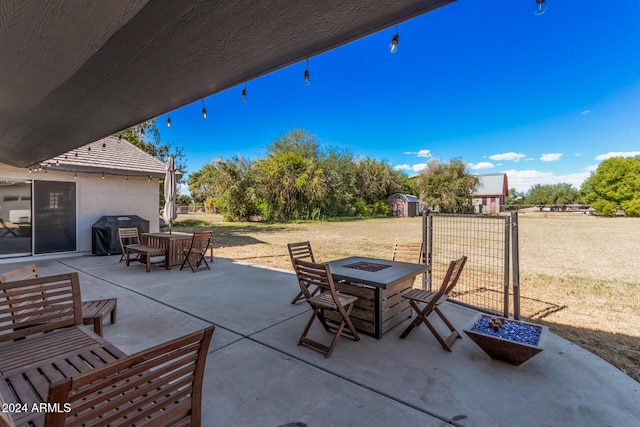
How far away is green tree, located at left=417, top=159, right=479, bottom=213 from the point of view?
31250 millimetres

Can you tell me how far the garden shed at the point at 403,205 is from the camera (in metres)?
37.8

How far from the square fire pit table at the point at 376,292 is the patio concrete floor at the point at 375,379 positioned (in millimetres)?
159

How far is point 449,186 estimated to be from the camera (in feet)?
103

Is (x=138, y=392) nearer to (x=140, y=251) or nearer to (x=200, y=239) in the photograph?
(x=200, y=239)

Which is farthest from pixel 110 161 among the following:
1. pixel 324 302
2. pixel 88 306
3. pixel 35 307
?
pixel 324 302

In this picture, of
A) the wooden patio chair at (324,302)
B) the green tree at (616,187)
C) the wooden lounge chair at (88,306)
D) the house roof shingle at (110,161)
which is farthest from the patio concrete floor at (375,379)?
the green tree at (616,187)

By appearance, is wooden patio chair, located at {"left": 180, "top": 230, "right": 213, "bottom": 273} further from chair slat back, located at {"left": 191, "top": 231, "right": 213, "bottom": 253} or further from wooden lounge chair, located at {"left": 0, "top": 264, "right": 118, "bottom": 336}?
wooden lounge chair, located at {"left": 0, "top": 264, "right": 118, "bottom": 336}

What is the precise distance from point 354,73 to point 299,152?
1351 centimetres

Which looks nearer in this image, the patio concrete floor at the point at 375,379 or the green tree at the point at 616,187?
the patio concrete floor at the point at 375,379

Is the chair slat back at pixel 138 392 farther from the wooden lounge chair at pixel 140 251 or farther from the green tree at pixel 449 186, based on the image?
the green tree at pixel 449 186

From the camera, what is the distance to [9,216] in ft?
25.9

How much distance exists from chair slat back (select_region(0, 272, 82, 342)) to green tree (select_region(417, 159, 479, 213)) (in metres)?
32.8

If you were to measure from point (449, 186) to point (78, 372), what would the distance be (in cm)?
3369

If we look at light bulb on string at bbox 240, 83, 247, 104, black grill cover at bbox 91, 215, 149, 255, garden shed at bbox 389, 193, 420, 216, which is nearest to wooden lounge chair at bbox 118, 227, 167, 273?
black grill cover at bbox 91, 215, 149, 255
